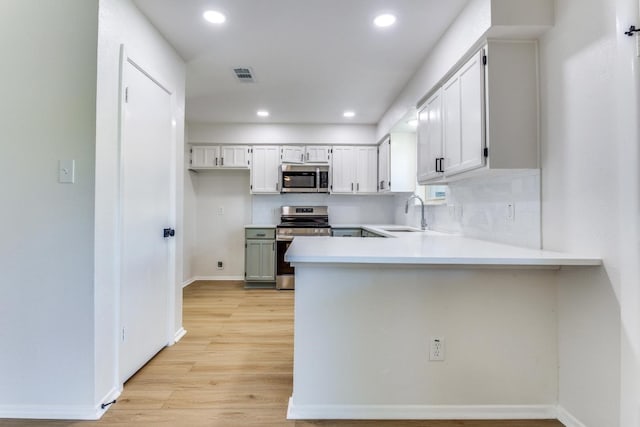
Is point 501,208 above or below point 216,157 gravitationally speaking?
below

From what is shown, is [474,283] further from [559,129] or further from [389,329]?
[559,129]

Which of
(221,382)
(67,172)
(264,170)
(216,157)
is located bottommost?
(221,382)

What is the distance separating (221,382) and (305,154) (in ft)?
11.2

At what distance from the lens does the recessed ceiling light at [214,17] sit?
6.91 feet

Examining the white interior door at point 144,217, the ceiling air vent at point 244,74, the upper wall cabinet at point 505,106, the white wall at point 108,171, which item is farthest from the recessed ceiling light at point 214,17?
the upper wall cabinet at point 505,106

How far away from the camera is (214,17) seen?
2.16 meters

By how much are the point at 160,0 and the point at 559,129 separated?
2.46m

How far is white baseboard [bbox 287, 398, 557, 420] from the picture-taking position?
65.3 inches

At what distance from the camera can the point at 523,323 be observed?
169 cm

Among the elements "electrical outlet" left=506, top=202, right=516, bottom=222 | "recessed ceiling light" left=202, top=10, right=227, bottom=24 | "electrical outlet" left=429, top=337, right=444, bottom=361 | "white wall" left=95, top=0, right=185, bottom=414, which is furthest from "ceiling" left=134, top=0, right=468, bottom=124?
"electrical outlet" left=429, top=337, right=444, bottom=361

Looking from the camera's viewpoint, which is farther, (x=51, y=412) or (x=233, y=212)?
(x=233, y=212)

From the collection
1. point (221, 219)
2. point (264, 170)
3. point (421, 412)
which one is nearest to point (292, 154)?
point (264, 170)

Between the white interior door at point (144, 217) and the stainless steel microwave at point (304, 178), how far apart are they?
2.22 meters

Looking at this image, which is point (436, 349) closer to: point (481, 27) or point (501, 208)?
point (501, 208)
